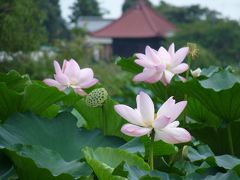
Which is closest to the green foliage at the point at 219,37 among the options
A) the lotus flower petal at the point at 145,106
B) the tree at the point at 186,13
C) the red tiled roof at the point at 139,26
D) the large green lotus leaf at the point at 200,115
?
the red tiled roof at the point at 139,26

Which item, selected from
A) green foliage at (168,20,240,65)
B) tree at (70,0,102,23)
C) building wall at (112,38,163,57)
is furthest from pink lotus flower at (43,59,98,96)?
tree at (70,0,102,23)

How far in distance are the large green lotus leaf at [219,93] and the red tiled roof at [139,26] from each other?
22.3 m

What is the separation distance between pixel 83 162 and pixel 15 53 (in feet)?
16.9

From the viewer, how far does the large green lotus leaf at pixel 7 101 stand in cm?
105

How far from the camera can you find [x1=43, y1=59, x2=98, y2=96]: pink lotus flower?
1.18 m

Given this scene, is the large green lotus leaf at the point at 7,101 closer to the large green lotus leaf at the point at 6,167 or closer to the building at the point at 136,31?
the large green lotus leaf at the point at 6,167

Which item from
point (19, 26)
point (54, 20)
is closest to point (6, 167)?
point (19, 26)

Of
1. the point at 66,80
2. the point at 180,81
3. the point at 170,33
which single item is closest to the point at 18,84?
the point at 66,80

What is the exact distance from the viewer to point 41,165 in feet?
3.00

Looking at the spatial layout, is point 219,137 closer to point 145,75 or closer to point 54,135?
point 145,75

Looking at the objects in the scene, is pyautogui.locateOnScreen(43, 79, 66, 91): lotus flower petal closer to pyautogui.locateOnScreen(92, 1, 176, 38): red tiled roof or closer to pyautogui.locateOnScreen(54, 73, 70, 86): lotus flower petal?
pyautogui.locateOnScreen(54, 73, 70, 86): lotus flower petal

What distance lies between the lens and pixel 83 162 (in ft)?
3.00

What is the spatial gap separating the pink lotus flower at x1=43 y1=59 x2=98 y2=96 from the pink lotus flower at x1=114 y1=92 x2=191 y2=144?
26 cm

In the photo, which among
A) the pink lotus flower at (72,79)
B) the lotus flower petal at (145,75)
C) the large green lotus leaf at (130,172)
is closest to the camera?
the large green lotus leaf at (130,172)
